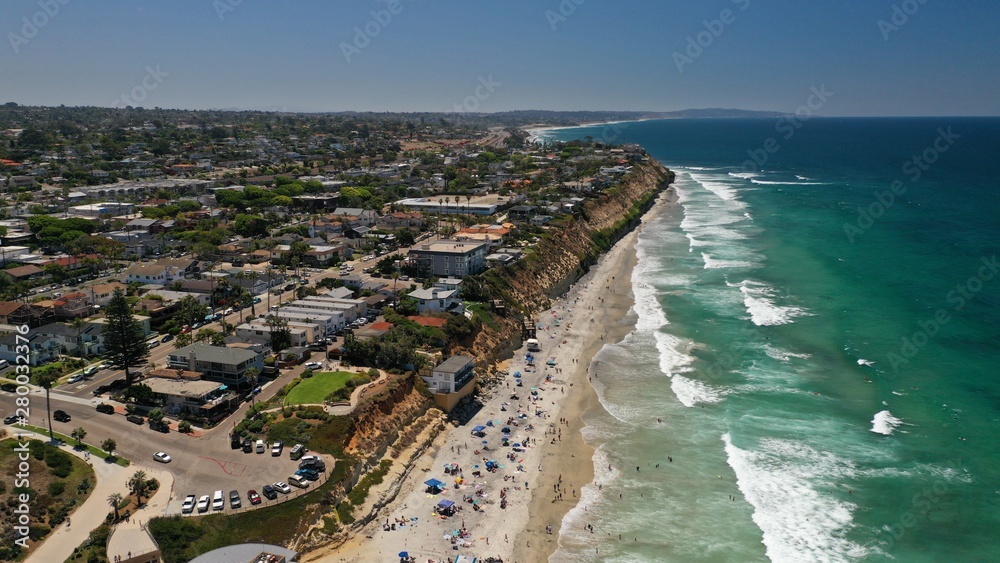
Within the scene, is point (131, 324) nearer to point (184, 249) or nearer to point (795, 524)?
point (184, 249)

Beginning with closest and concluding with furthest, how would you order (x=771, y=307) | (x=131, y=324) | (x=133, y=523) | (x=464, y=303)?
1. (x=133, y=523)
2. (x=131, y=324)
3. (x=464, y=303)
4. (x=771, y=307)

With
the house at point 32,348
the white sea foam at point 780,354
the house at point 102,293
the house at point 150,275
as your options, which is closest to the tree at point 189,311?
the house at point 102,293

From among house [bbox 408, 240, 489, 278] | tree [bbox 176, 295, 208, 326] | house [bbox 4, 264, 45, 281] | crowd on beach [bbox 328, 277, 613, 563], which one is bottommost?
crowd on beach [bbox 328, 277, 613, 563]

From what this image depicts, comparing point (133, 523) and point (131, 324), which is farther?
point (131, 324)

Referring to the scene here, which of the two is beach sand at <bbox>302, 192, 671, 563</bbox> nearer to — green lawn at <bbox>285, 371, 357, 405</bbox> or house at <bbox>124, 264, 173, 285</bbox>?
green lawn at <bbox>285, 371, 357, 405</bbox>

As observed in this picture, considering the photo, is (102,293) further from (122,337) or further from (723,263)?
(723,263)

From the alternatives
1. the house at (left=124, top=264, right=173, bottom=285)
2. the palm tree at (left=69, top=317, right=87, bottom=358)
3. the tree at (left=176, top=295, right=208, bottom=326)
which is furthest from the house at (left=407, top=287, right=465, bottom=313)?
the house at (left=124, top=264, right=173, bottom=285)

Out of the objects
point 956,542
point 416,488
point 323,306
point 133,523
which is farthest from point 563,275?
point 133,523
